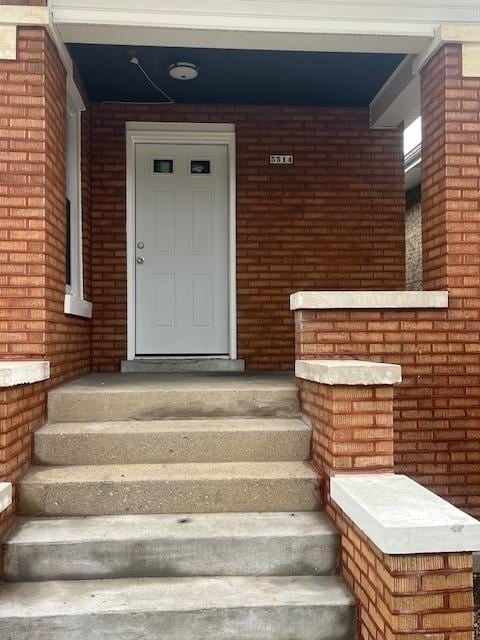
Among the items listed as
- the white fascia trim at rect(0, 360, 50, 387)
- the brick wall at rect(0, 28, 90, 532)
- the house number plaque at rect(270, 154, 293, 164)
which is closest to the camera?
the white fascia trim at rect(0, 360, 50, 387)

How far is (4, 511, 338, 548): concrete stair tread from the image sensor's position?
2986 millimetres

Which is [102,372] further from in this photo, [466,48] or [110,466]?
[466,48]

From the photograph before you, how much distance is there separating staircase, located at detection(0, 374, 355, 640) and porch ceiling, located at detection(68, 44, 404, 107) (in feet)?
9.09

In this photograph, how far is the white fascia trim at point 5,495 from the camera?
2.89 m

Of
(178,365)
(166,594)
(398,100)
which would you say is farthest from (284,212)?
(166,594)

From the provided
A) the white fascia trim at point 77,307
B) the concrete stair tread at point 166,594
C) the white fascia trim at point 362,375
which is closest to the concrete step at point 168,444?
the white fascia trim at point 362,375

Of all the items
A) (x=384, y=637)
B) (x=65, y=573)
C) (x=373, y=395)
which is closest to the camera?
(x=384, y=637)

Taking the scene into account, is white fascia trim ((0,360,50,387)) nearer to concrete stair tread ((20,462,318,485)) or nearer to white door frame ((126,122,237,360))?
concrete stair tread ((20,462,318,485))

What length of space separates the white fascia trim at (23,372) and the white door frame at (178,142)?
7.08 feet

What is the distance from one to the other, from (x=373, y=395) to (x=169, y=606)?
56.6 inches

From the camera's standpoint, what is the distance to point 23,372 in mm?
3268

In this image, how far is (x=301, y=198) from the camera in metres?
5.97

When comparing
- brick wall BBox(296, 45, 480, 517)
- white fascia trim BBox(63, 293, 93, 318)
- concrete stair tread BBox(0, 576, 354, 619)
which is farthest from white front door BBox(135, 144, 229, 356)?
concrete stair tread BBox(0, 576, 354, 619)

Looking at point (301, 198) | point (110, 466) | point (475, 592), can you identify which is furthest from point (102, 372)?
point (475, 592)
